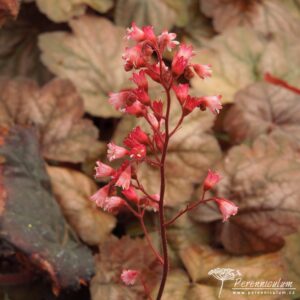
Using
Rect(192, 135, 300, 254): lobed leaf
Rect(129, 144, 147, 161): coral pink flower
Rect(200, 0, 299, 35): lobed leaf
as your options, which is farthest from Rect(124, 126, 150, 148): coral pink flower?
Rect(200, 0, 299, 35): lobed leaf

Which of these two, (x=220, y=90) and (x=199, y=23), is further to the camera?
(x=199, y=23)

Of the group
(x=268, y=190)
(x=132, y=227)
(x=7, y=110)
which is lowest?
(x=132, y=227)

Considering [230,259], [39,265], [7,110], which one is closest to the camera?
[39,265]

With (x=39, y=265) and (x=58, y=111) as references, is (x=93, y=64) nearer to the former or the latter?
(x=58, y=111)

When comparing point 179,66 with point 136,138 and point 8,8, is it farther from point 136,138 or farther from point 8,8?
point 8,8

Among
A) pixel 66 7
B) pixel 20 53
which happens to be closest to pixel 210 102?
pixel 66 7

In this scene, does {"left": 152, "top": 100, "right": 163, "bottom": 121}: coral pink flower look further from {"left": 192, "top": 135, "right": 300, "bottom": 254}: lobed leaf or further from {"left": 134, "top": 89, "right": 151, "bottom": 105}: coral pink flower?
{"left": 192, "top": 135, "right": 300, "bottom": 254}: lobed leaf

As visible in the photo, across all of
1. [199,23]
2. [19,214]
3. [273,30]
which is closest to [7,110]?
[19,214]
